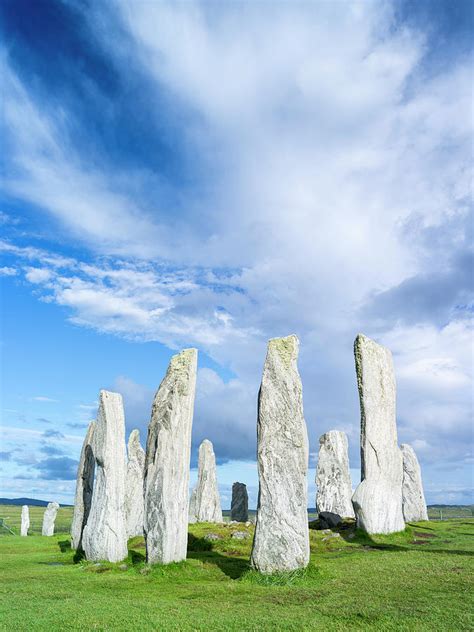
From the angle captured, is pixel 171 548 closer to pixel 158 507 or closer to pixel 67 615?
pixel 158 507

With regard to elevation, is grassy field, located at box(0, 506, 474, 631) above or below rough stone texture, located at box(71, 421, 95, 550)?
below

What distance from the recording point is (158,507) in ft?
51.2

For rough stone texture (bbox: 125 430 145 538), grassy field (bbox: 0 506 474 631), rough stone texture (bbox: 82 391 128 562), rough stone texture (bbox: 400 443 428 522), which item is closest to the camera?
grassy field (bbox: 0 506 474 631)

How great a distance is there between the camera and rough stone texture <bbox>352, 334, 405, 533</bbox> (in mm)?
20906

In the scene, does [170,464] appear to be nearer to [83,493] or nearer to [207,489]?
[83,493]

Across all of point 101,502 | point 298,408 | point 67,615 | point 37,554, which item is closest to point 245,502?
point 37,554

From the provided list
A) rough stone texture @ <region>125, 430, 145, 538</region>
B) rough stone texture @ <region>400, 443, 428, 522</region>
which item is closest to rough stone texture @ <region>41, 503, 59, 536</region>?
rough stone texture @ <region>125, 430, 145, 538</region>

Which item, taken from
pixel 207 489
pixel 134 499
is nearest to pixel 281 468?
pixel 134 499

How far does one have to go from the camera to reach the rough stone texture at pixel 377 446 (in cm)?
2091

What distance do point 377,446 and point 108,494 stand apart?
33.7 feet

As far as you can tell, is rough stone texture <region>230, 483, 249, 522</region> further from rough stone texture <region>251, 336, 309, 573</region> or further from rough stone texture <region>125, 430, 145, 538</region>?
rough stone texture <region>251, 336, 309, 573</region>

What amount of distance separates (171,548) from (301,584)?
13.7ft

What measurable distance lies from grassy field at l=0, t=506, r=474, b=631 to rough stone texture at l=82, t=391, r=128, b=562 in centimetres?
58

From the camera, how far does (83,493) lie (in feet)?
77.2
